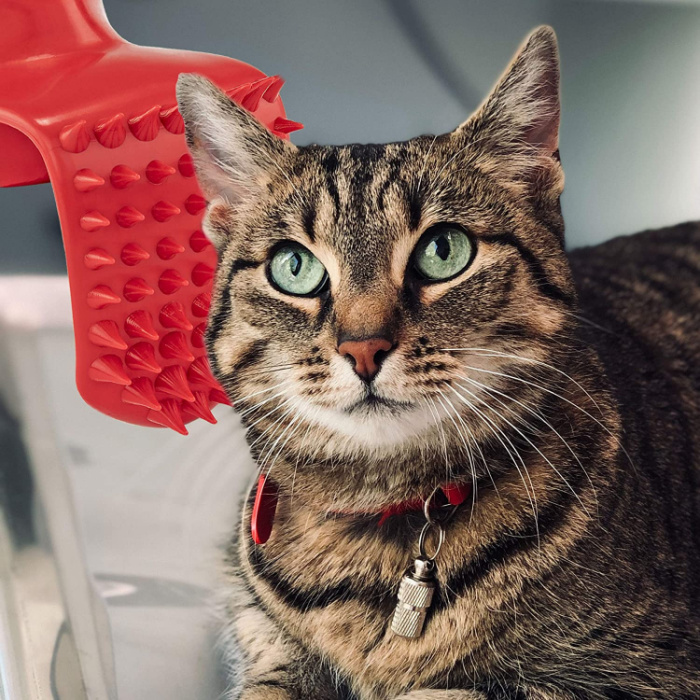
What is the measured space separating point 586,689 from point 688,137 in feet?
3.45

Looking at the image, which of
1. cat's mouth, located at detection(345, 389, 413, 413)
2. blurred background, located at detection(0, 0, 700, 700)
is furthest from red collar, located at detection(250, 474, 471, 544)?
blurred background, located at detection(0, 0, 700, 700)

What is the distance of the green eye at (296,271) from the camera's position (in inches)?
28.2

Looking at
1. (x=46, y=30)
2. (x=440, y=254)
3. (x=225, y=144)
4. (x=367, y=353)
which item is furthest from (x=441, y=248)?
(x=46, y=30)

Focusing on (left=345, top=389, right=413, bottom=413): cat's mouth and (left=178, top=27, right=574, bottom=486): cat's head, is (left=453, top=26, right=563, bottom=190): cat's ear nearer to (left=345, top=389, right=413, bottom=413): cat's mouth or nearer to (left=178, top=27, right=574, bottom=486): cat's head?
(left=178, top=27, right=574, bottom=486): cat's head

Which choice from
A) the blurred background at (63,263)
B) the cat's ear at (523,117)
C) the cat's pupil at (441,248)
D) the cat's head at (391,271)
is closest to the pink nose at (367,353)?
the cat's head at (391,271)

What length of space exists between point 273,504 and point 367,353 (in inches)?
9.6

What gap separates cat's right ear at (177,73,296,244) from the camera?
0.73 m

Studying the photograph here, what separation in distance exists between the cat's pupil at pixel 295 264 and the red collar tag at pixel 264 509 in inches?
8.1

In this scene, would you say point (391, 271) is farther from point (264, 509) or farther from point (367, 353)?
point (264, 509)

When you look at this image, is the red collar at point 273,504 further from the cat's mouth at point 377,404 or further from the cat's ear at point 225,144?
the cat's ear at point 225,144

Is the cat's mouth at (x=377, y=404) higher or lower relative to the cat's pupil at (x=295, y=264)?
lower

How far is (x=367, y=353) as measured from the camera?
63 centimetres

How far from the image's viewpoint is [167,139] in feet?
2.65

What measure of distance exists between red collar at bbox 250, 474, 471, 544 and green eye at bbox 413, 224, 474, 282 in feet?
0.63
